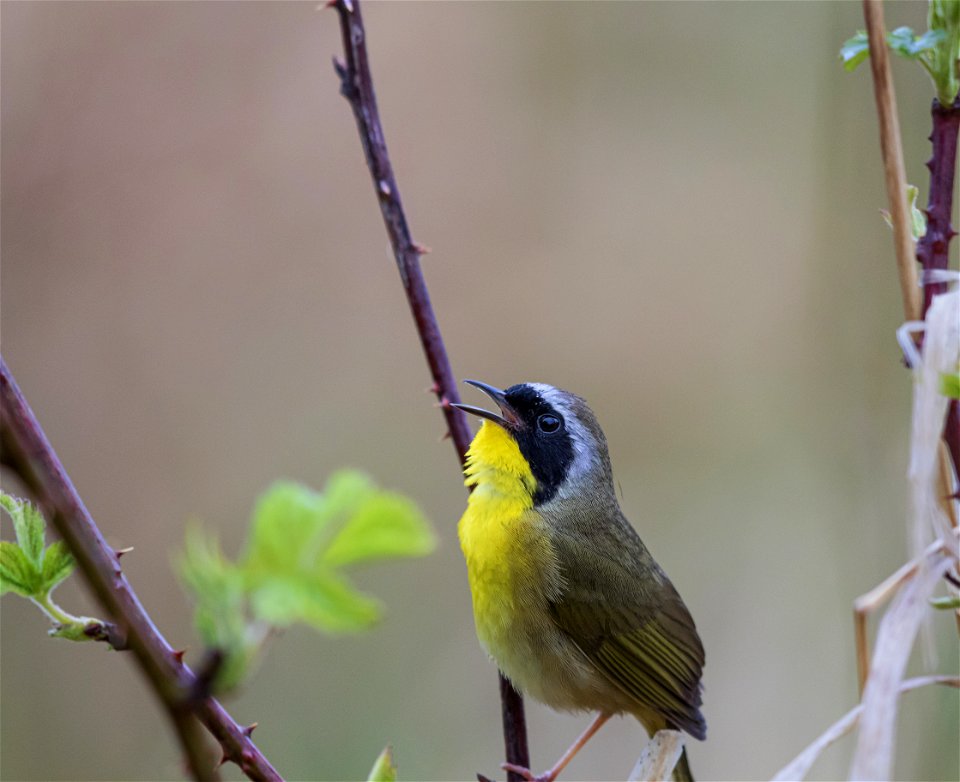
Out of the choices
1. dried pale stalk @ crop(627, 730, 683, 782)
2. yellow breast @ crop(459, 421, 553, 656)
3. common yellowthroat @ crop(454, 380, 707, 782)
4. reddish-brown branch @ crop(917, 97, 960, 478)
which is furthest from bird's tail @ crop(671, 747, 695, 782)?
reddish-brown branch @ crop(917, 97, 960, 478)

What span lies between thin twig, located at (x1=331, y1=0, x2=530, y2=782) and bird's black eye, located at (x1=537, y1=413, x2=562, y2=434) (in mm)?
724

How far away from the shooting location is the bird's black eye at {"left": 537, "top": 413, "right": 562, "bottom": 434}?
111 inches

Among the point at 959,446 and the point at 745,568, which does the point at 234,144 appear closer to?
the point at 745,568

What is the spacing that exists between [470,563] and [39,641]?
262cm

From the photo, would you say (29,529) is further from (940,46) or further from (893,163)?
(940,46)

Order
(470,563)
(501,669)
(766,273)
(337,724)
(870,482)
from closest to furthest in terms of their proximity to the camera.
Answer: (501,669) → (470,563) → (337,724) → (870,482) → (766,273)

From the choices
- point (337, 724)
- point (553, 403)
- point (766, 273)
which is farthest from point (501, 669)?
point (766, 273)

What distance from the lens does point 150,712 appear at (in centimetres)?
429

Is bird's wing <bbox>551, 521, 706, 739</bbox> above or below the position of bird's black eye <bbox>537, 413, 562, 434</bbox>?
below

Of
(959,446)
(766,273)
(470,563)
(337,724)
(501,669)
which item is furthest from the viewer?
(766,273)

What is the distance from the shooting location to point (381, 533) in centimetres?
62

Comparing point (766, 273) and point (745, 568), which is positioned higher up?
point (766, 273)

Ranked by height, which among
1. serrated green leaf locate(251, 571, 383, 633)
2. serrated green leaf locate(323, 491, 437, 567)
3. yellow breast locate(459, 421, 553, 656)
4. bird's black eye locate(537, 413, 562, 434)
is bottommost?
yellow breast locate(459, 421, 553, 656)

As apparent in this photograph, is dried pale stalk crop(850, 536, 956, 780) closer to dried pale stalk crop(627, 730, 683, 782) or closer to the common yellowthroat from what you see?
dried pale stalk crop(627, 730, 683, 782)
